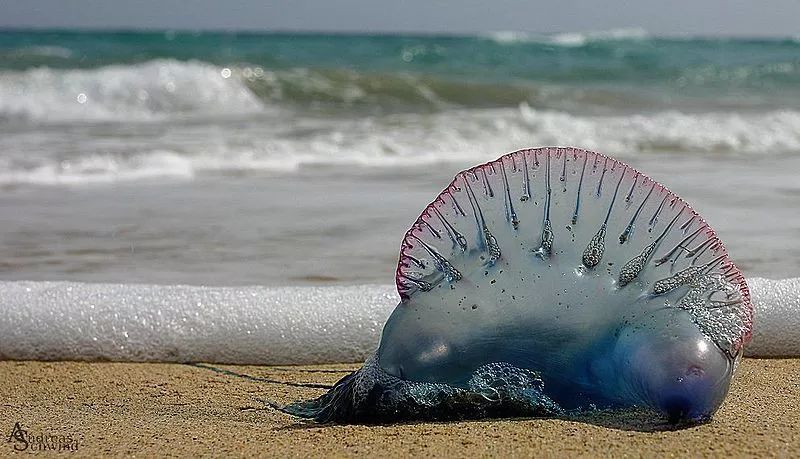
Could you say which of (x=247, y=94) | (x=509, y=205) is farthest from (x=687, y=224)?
(x=247, y=94)

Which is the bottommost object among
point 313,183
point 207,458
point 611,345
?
point 207,458

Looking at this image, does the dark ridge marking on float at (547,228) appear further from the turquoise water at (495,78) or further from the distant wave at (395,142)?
the turquoise water at (495,78)

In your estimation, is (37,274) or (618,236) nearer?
(618,236)

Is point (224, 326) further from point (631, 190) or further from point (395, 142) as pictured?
point (395, 142)

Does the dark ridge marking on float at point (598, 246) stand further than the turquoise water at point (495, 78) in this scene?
No

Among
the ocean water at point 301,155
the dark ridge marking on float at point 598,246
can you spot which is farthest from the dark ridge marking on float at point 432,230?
the ocean water at point 301,155

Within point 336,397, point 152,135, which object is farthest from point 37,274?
point 152,135

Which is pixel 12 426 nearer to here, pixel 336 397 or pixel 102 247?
pixel 336 397
